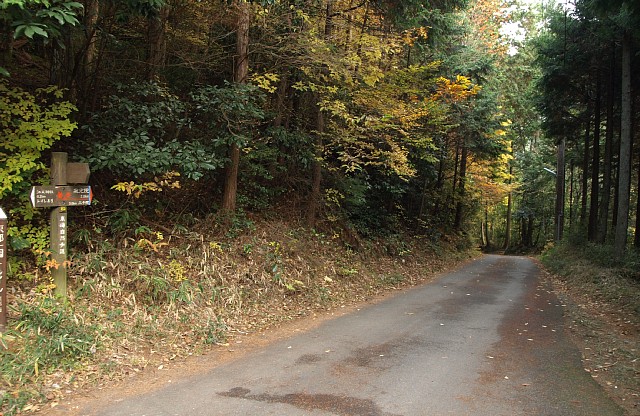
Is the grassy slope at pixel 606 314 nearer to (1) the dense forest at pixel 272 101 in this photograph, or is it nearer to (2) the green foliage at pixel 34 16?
(1) the dense forest at pixel 272 101

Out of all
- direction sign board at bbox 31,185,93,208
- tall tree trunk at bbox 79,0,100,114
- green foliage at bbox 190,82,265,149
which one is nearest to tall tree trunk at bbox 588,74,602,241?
green foliage at bbox 190,82,265,149

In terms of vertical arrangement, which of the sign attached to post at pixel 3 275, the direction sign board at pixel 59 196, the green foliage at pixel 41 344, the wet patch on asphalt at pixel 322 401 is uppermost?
the direction sign board at pixel 59 196

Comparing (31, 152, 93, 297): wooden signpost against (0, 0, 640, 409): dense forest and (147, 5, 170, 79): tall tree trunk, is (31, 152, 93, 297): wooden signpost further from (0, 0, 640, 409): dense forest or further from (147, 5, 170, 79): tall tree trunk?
(147, 5, 170, 79): tall tree trunk

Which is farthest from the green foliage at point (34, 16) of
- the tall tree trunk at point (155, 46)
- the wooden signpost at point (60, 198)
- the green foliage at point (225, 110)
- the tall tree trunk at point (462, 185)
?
the tall tree trunk at point (462, 185)

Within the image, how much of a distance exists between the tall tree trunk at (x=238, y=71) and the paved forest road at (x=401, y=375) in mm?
3785

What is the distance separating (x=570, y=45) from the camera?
16703 mm

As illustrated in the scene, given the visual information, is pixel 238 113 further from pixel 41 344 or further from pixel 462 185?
pixel 462 185

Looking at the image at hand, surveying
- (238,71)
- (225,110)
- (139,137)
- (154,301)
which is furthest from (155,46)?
(154,301)

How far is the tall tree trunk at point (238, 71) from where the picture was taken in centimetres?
958

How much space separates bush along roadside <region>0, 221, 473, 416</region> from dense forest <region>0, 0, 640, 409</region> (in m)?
0.08

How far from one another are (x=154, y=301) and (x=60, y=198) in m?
2.10

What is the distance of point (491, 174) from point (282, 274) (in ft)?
70.7

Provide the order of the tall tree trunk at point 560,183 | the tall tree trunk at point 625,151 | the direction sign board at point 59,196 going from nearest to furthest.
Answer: the direction sign board at point 59,196, the tall tree trunk at point 625,151, the tall tree trunk at point 560,183

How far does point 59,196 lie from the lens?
6.35m
